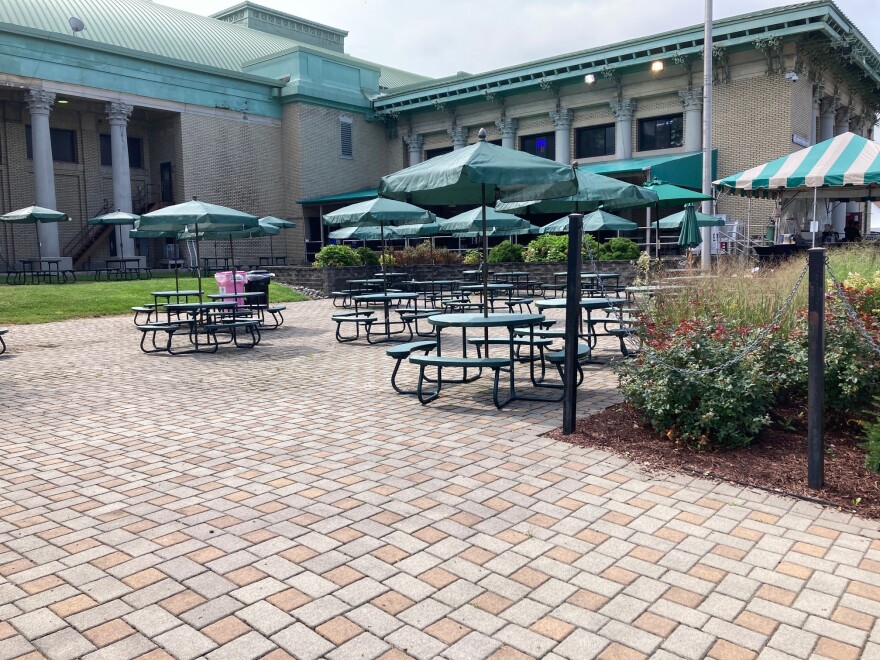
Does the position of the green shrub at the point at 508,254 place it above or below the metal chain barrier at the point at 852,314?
above

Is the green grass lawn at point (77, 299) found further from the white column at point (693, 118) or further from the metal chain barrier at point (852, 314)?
the white column at point (693, 118)

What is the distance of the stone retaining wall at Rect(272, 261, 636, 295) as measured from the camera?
946 inches

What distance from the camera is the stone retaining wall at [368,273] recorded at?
78.8 ft

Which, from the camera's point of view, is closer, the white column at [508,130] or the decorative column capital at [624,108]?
the decorative column capital at [624,108]

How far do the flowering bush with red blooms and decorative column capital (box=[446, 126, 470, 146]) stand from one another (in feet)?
112

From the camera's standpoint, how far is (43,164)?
30641 millimetres

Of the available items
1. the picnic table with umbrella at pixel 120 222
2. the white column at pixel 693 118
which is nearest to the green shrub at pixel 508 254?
the white column at pixel 693 118

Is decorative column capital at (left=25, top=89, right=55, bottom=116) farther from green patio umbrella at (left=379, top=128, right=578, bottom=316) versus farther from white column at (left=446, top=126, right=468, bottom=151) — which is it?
green patio umbrella at (left=379, top=128, right=578, bottom=316)

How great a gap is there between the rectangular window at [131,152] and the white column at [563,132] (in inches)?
826

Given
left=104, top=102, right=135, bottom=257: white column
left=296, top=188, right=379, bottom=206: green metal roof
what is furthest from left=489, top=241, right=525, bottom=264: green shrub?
left=104, top=102, right=135, bottom=257: white column

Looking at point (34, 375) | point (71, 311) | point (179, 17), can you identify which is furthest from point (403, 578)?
point (179, 17)

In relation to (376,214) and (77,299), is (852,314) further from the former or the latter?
(77,299)

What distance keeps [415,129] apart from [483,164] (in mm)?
35145

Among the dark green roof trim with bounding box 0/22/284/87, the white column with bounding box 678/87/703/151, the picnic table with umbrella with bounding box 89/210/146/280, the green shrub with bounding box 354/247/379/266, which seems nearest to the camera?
the green shrub with bounding box 354/247/379/266
